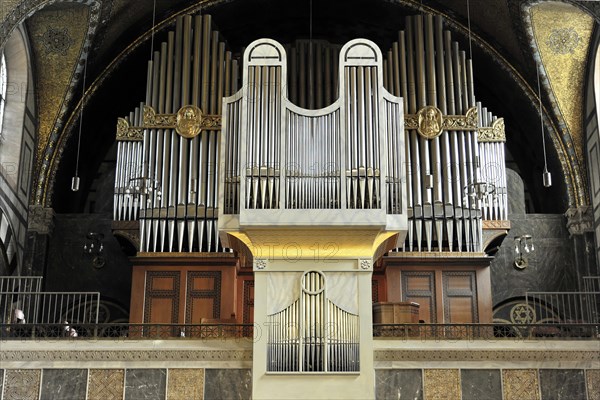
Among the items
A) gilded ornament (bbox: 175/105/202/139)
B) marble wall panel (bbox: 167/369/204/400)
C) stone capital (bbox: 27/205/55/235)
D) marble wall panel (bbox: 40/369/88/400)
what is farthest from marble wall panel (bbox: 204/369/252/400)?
stone capital (bbox: 27/205/55/235)

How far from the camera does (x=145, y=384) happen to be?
15.6 meters

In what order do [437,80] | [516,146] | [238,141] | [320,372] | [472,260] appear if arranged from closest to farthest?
[320,372]
[238,141]
[472,260]
[437,80]
[516,146]

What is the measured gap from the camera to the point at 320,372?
49.9 feet

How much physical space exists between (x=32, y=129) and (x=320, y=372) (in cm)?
796

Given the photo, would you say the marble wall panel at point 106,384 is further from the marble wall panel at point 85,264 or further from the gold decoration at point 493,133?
the gold decoration at point 493,133

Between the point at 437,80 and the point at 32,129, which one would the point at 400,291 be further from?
the point at 32,129

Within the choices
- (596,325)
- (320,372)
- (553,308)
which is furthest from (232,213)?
(553,308)

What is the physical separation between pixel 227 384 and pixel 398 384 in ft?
8.17

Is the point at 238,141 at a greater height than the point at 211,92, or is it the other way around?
the point at 211,92

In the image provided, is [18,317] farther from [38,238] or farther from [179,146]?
[179,146]

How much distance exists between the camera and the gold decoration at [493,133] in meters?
19.3

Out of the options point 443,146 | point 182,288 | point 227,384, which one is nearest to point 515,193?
point 443,146

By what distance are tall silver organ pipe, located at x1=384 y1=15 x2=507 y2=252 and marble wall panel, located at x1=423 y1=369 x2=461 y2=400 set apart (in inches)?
124

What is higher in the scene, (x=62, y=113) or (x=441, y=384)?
(x=62, y=113)
